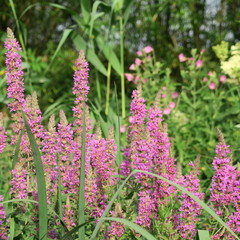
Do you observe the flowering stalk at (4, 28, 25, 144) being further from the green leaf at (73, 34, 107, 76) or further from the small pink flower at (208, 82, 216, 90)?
the small pink flower at (208, 82, 216, 90)

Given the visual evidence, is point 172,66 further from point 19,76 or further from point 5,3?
point 19,76

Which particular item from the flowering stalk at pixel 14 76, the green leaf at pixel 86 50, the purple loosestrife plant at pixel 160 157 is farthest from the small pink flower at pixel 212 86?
the flowering stalk at pixel 14 76

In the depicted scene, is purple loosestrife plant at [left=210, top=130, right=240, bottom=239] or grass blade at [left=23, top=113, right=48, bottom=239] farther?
purple loosestrife plant at [left=210, top=130, right=240, bottom=239]

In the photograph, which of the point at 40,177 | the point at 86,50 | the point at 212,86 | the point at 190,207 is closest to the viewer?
the point at 40,177

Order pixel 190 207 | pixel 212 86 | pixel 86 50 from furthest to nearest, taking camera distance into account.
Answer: pixel 212 86 < pixel 86 50 < pixel 190 207

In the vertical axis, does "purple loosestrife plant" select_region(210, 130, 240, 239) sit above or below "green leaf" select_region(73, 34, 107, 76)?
below

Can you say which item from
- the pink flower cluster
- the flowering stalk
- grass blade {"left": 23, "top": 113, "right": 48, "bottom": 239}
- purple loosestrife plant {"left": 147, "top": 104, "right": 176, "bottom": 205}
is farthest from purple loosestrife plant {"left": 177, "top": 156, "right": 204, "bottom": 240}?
the flowering stalk

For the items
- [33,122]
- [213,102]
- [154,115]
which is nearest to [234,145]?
[213,102]

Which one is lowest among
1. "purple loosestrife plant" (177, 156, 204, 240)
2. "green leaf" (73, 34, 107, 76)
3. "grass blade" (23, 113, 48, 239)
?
"purple loosestrife plant" (177, 156, 204, 240)

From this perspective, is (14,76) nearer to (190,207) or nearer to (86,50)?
(190,207)

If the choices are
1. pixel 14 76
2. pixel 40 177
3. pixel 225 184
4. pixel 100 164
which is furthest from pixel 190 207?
pixel 14 76

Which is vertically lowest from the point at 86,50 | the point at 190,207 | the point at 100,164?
the point at 190,207

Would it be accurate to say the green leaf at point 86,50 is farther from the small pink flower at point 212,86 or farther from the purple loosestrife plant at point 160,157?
the purple loosestrife plant at point 160,157

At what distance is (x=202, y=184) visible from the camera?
3.96 m
